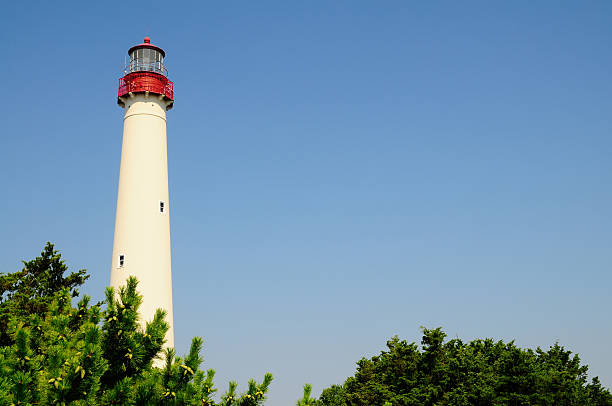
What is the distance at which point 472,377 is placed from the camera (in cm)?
3941

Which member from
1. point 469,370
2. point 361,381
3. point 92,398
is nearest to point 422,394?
point 469,370

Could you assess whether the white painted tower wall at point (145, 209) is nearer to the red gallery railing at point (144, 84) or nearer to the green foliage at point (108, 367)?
the red gallery railing at point (144, 84)

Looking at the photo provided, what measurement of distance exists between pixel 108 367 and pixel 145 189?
25531 millimetres

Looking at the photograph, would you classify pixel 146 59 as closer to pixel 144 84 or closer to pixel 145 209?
pixel 144 84

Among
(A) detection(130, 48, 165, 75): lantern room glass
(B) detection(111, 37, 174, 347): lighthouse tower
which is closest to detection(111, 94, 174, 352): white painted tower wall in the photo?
(B) detection(111, 37, 174, 347): lighthouse tower

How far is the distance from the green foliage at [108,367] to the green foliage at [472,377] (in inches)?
1009

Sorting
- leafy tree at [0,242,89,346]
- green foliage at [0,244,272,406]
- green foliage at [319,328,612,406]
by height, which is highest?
leafy tree at [0,242,89,346]

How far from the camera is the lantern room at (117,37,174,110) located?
4006cm

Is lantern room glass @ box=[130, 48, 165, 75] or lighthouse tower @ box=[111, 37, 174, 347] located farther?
lantern room glass @ box=[130, 48, 165, 75]

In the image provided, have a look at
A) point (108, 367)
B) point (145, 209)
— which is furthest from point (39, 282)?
point (108, 367)

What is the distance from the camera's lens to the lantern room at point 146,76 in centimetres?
4006

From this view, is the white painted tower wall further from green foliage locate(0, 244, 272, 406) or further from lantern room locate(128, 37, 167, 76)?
green foliage locate(0, 244, 272, 406)

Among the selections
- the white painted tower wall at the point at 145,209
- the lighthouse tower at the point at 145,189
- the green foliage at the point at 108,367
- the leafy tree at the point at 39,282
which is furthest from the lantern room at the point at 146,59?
the green foliage at the point at 108,367

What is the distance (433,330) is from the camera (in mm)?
43219
